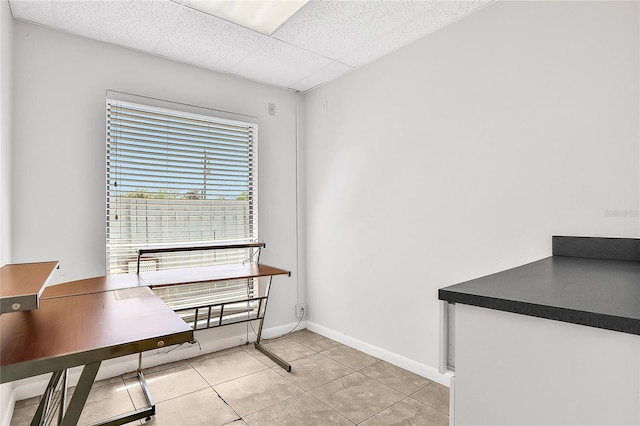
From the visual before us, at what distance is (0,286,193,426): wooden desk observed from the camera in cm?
109

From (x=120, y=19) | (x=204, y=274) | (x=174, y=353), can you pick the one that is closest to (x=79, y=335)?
(x=204, y=274)

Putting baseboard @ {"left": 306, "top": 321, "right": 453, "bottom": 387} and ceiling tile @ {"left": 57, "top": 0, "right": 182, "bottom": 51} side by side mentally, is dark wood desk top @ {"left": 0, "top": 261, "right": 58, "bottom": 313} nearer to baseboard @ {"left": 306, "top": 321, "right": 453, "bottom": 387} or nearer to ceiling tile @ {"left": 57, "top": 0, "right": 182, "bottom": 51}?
ceiling tile @ {"left": 57, "top": 0, "right": 182, "bottom": 51}

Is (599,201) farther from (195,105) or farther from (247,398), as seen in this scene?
(195,105)

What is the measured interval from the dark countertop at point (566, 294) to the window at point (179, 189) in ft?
8.72

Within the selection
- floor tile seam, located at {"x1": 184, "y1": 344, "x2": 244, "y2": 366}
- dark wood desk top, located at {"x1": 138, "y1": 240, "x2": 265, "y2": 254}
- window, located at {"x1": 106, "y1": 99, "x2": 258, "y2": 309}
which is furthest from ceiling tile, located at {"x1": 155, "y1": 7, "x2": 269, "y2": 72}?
floor tile seam, located at {"x1": 184, "y1": 344, "x2": 244, "y2": 366}

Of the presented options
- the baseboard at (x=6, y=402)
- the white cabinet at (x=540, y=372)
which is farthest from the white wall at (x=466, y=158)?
the baseboard at (x=6, y=402)

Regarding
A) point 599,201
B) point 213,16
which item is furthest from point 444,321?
point 213,16

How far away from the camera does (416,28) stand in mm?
2648

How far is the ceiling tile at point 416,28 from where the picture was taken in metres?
2.37

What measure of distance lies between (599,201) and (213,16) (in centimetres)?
270

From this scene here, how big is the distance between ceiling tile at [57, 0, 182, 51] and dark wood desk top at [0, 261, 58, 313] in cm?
175

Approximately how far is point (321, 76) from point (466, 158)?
178 cm

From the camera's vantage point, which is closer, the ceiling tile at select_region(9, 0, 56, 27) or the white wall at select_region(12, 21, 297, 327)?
the ceiling tile at select_region(9, 0, 56, 27)

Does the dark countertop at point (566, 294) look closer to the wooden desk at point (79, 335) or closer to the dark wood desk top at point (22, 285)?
the wooden desk at point (79, 335)
